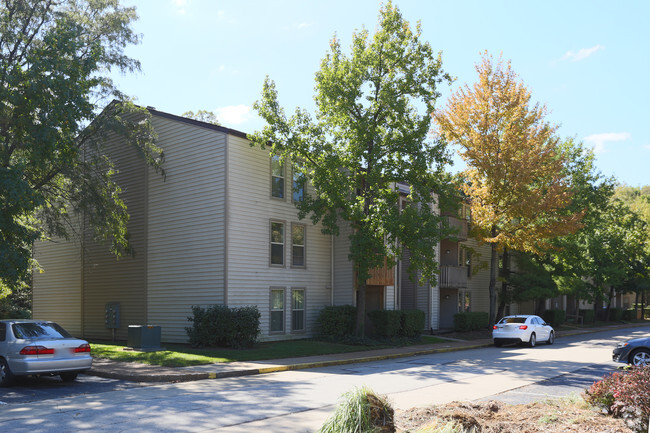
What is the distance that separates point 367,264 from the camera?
23547mm

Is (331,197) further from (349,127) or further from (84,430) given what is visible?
(84,430)

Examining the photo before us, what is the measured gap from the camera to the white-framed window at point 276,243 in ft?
82.8

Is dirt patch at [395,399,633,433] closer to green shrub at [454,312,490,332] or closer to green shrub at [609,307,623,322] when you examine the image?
green shrub at [454,312,490,332]

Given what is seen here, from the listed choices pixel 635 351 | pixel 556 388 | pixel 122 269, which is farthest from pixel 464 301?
pixel 556 388

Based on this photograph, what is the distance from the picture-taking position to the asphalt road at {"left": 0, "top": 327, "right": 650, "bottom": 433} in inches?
366

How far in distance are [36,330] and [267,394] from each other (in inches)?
247

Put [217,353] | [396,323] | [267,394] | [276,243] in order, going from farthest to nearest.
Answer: [396,323] < [276,243] < [217,353] < [267,394]

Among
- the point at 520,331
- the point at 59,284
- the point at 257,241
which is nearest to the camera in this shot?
the point at 257,241

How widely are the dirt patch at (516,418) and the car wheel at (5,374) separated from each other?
389 inches

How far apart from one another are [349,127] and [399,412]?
1749 cm

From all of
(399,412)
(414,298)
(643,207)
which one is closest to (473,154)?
(414,298)

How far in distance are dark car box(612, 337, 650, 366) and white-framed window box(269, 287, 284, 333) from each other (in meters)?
13.6

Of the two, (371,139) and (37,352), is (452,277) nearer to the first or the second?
(371,139)

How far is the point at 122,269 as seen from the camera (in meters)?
26.8
